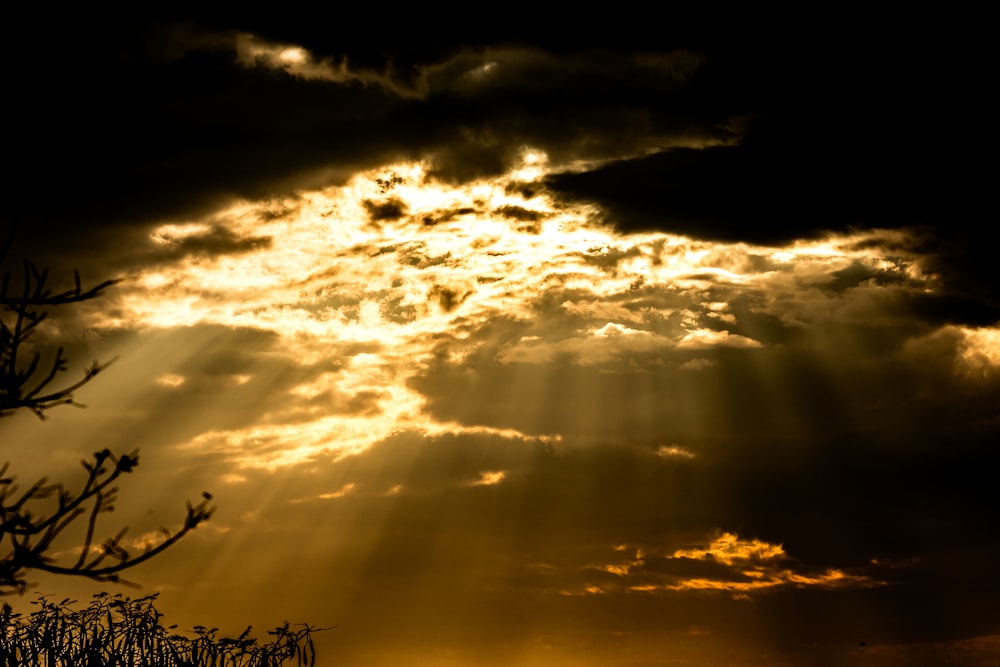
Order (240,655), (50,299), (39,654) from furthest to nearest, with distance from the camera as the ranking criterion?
(240,655) < (39,654) < (50,299)

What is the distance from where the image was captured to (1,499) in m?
10.8

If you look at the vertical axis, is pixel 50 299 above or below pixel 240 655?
above

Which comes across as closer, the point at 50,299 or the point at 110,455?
the point at 110,455

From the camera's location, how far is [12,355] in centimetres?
1069

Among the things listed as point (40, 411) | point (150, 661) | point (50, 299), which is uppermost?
point (50, 299)

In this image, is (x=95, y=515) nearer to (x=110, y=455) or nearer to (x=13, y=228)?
(x=110, y=455)

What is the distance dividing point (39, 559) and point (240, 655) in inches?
707

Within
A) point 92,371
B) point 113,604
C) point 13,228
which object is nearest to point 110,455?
point 92,371

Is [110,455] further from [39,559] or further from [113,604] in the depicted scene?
[113,604]

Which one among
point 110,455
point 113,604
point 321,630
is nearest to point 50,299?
point 110,455

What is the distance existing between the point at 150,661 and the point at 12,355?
16.6m

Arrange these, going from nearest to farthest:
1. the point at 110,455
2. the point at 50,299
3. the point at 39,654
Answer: the point at 110,455 → the point at 50,299 → the point at 39,654

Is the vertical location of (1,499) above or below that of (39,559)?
above

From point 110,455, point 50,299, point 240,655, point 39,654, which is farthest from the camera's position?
point 240,655
